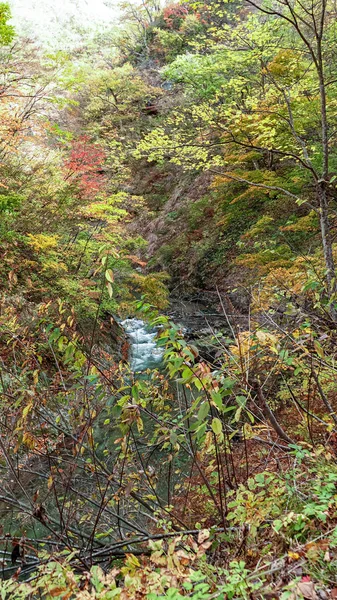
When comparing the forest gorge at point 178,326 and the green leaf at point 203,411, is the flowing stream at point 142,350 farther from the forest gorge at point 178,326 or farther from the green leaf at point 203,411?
the green leaf at point 203,411

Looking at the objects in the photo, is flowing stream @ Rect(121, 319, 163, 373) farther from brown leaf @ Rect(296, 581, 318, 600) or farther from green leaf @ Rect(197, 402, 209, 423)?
brown leaf @ Rect(296, 581, 318, 600)

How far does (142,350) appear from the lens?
1048 centimetres

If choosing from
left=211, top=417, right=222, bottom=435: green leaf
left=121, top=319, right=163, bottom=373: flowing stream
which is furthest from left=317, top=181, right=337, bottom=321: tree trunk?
left=121, top=319, right=163, bottom=373: flowing stream

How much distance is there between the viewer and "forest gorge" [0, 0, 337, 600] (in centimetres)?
178

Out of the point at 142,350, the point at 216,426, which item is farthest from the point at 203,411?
the point at 142,350

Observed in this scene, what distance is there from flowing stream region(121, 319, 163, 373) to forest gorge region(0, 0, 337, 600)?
0.27ft

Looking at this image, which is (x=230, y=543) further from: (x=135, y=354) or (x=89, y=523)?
(x=135, y=354)

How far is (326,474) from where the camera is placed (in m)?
1.95

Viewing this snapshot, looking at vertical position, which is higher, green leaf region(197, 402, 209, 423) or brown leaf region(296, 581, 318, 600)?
green leaf region(197, 402, 209, 423)

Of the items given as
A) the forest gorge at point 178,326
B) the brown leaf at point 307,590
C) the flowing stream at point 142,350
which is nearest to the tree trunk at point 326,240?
the forest gorge at point 178,326

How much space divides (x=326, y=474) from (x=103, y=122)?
68.5 feet

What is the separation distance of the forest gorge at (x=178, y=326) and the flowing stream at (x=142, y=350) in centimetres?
8

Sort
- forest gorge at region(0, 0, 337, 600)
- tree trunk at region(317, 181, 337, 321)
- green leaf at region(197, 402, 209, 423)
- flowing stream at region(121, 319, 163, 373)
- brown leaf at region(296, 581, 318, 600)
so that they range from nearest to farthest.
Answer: brown leaf at region(296, 581, 318, 600) → green leaf at region(197, 402, 209, 423) → forest gorge at region(0, 0, 337, 600) → tree trunk at region(317, 181, 337, 321) → flowing stream at region(121, 319, 163, 373)

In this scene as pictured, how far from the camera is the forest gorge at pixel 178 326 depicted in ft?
5.84
